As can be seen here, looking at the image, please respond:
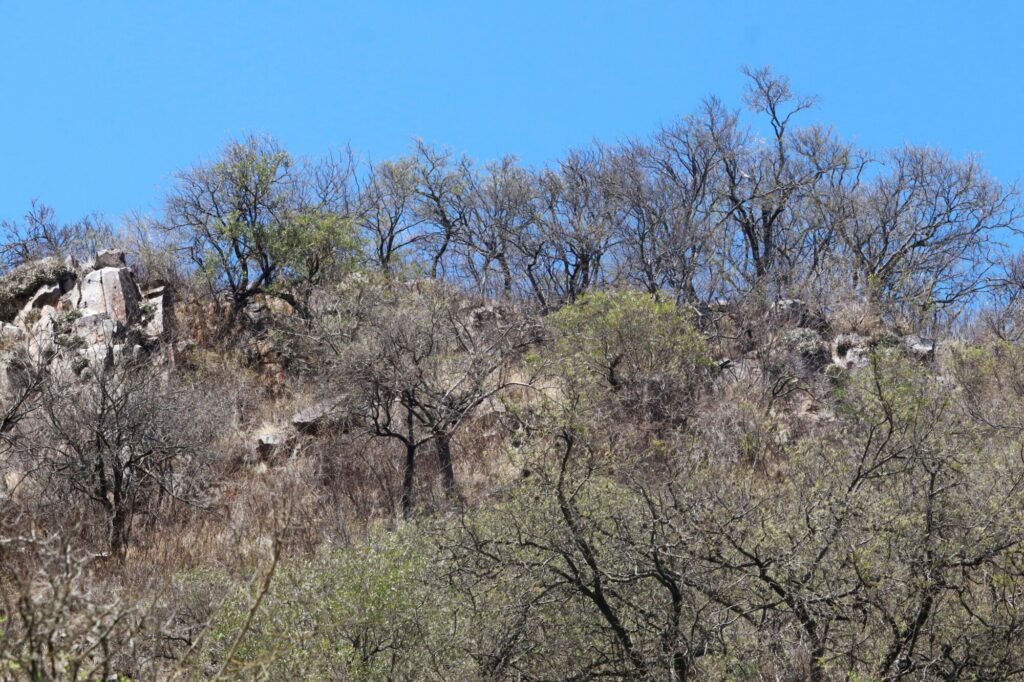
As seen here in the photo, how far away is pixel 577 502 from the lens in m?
12.7

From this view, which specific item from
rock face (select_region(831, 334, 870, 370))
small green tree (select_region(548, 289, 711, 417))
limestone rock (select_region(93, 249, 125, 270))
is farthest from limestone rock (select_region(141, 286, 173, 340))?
rock face (select_region(831, 334, 870, 370))

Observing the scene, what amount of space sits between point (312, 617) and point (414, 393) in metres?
9.95

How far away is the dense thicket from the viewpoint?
12.2m

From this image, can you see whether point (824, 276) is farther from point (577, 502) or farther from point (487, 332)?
point (577, 502)

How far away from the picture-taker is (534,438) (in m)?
14.2

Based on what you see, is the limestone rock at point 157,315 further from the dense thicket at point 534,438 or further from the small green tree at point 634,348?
the small green tree at point 634,348

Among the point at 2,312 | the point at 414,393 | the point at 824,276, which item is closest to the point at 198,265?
the point at 2,312

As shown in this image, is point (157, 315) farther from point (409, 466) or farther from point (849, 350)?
point (849, 350)

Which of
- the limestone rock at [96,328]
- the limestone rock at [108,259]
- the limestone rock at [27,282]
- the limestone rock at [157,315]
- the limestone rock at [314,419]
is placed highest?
the limestone rock at [108,259]

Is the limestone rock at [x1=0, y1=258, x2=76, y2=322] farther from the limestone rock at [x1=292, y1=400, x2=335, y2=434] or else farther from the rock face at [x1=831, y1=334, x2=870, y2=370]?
the rock face at [x1=831, y1=334, x2=870, y2=370]

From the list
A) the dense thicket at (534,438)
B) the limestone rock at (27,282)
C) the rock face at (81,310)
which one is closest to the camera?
the dense thicket at (534,438)

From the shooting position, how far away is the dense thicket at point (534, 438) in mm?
12203

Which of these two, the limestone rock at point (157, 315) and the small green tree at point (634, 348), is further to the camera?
the limestone rock at point (157, 315)

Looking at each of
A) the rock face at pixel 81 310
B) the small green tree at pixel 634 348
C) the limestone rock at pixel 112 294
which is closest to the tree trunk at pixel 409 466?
the small green tree at pixel 634 348
